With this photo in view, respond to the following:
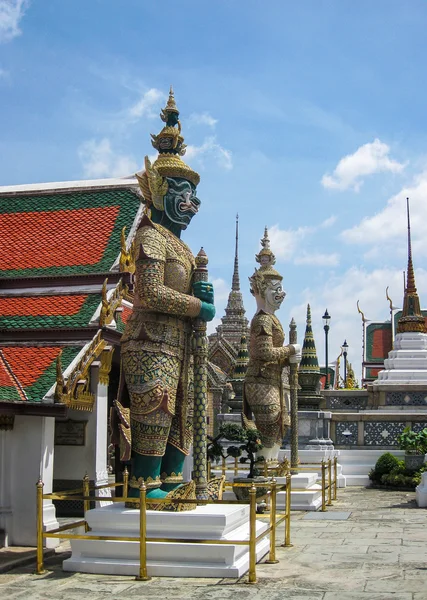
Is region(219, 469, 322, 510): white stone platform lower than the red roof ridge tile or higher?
lower

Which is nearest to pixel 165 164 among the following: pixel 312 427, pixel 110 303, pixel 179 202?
pixel 179 202

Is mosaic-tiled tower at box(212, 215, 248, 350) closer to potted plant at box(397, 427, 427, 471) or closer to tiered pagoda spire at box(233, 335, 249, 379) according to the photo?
tiered pagoda spire at box(233, 335, 249, 379)

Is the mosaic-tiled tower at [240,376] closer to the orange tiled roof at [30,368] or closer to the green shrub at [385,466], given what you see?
the green shrub at [385,466]

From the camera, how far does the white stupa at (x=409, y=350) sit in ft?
86.4

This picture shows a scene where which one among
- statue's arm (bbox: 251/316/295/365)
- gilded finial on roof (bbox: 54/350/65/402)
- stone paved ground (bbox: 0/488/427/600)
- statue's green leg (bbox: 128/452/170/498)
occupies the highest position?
statue's arm (bbox: 251/316/295/365)

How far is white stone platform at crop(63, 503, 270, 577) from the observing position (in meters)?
8.16

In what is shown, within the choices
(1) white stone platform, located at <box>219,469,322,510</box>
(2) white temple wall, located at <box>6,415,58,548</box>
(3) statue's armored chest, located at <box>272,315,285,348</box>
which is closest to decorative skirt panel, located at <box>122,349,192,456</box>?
(2) white temple wall, located at <box>6,415,58,548</box>

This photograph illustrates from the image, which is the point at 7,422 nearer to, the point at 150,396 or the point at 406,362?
the point at 150,396

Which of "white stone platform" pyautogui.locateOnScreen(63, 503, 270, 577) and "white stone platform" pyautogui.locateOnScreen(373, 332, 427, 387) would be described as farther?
"white stone platform" pyautogui.locateOnScreen(373, 332, 427, 387)

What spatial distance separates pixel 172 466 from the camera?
939 centimetres

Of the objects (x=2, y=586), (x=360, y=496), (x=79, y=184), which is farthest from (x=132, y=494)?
(x=360, y=496)

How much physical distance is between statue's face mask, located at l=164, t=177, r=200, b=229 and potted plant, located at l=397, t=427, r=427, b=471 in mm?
9904

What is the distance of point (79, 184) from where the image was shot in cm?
1496

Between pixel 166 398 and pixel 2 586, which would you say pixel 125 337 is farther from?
pixel 2 586
